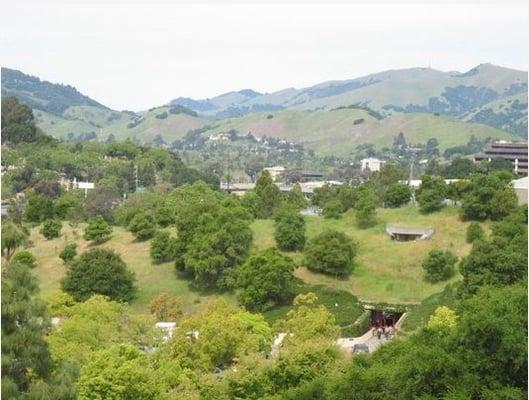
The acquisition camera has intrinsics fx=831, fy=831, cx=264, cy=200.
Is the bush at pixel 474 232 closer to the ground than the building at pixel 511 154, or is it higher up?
higher up

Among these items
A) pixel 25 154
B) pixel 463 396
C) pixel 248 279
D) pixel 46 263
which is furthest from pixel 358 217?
pixel 25 154

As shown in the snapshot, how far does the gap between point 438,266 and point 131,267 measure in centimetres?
1046

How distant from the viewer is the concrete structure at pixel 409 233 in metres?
29.4

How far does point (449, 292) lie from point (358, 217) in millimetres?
7670

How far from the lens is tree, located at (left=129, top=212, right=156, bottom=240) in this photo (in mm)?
30969

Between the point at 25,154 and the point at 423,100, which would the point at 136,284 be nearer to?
the point at 25,154

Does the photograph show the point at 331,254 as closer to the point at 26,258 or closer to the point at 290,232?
the point at 290,232

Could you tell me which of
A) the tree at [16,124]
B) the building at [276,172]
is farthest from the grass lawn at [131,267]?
the building at [276,172]

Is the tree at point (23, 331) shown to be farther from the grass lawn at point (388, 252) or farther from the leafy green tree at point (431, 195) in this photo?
the leafy green tree at point (431, 195)

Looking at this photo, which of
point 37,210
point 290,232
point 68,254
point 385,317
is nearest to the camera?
point 385,317

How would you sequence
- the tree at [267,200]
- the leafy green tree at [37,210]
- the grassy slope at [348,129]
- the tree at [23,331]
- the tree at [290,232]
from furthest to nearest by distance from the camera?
the grassy slope at [348,129] < the leafy green tree at [37,210] < the tree at [267,200] < the tree at [290,232] < the tree at [23,331]

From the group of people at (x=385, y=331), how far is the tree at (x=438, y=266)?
9.82ft

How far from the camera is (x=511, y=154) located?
58594 mm

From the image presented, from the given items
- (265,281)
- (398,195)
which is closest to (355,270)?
(265,281)
